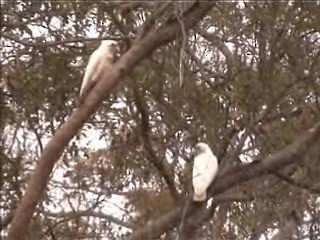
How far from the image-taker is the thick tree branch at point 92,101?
3.52 meters

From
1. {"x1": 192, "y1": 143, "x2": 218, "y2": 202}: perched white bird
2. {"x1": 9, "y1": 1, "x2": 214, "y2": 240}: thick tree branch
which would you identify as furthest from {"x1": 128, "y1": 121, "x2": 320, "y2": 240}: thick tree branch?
{"x1": 9, "y1": 1, "x2": 214, "y2": 240}: thick tree branch

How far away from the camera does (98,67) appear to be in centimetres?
386

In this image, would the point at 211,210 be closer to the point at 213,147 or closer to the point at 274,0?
the point at 213,147

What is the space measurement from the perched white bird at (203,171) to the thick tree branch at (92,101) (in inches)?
28.7

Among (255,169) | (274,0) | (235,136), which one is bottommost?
(255,169)

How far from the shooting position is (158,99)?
448 centimetres

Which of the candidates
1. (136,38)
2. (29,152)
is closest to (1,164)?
(29,152)

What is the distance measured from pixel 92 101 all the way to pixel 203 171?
2.57ft

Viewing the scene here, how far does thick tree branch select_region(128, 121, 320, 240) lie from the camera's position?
158 inches

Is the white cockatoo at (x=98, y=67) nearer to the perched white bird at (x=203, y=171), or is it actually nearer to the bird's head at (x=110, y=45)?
the bird's head at (x=110, y=45)

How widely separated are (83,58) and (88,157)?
3.17ft

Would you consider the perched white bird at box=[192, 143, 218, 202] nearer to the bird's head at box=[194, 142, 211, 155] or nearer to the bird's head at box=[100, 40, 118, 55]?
the bird's head at box=[194, 142, 211, 155]

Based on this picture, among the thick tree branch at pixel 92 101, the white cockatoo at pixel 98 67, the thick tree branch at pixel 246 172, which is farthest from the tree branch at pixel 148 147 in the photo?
the thick tree branch at pixel 92 101

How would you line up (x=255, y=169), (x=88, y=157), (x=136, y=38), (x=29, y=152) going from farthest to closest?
(x=88, y=157)
(x=29, y=152)
(x=255, y=169)
(x=136, y=38)
